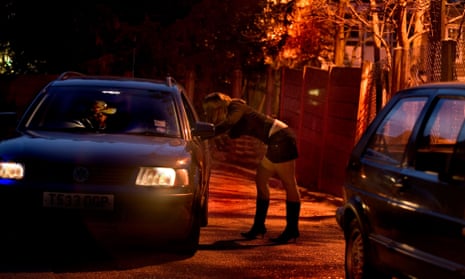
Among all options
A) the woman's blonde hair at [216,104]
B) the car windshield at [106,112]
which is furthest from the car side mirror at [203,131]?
the woman's blonde hair at [216,104]

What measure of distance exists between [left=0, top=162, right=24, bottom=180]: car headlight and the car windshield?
1032 mm

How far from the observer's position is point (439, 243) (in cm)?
611

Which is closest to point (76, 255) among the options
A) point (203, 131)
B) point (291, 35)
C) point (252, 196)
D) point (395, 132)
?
point (203, 131)

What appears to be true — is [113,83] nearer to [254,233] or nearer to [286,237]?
[254,233]

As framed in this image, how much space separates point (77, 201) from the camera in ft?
28.2

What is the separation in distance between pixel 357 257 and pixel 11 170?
9.94ft

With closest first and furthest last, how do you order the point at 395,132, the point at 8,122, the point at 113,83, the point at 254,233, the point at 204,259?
the point at 395,132 → the point at 204,259 → the point at 8,122 → the point at 113,83 → the point at 254,233

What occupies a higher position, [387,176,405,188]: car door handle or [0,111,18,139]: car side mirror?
[387,176,405,188]: car door handle

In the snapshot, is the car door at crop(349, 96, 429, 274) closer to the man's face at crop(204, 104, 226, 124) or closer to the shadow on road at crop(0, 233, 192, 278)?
the shadow on road at crop(0, 233, 192, 278)

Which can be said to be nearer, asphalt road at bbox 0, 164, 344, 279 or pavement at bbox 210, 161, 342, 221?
asphalt road at bbox 0, 164, 344, 279

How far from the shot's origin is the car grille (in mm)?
8680

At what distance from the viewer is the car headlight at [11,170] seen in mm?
8758

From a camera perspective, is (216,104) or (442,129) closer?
(442,129)

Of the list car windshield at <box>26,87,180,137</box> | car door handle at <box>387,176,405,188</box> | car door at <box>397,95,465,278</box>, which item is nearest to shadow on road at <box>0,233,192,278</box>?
car windshield at <box>26,87,180,137</box>
